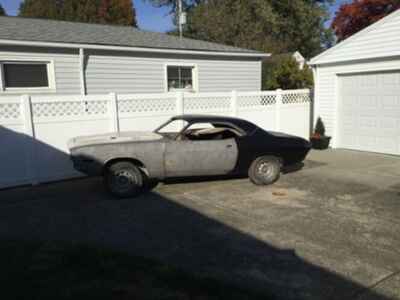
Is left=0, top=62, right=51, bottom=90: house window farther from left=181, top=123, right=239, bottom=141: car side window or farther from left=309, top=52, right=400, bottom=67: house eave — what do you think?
left=309, top=52, right=400, bottom=67: house eave

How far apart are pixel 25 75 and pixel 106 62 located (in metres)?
2.16

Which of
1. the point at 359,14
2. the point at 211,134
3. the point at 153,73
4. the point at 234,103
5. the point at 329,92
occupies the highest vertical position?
the point at 359,14

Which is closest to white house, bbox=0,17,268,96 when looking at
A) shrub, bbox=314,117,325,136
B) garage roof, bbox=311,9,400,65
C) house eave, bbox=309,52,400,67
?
house eave, bbox=309,52,400,67

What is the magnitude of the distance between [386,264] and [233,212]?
2.19 metres

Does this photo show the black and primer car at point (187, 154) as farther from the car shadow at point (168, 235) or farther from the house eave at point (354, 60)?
the house eave at point (354, 60)

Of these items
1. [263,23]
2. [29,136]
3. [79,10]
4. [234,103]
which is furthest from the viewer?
[79,10]

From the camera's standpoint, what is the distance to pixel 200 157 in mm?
6375

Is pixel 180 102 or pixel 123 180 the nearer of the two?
pixel 123 180

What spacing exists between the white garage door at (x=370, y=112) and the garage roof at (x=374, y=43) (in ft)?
1.82

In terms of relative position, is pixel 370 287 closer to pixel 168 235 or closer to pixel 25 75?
pixel 168 235

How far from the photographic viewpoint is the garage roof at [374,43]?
900 cm

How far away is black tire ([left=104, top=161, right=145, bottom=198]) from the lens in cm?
600

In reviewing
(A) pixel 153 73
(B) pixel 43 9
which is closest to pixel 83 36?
→ (A) pixel 153 73

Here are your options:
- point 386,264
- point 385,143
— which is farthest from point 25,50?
point 385,143
